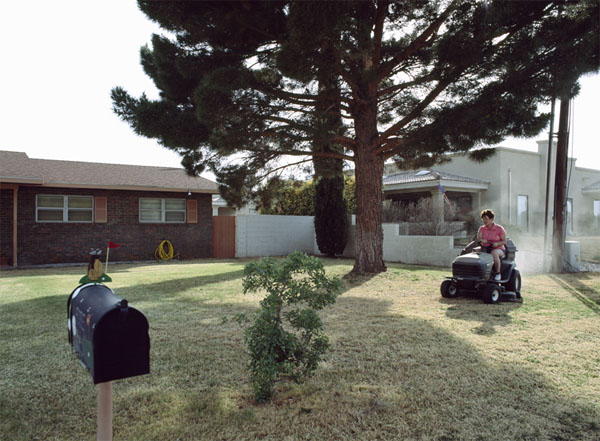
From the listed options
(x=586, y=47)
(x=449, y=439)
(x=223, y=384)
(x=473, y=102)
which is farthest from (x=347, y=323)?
(x=586, y=47)

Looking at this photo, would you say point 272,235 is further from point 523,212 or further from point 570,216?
point 570,216

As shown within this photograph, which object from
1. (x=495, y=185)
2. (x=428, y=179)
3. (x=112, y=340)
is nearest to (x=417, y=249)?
(x=428, y=179)

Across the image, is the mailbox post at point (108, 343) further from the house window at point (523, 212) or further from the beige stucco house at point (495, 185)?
the house window at point (523, 212)

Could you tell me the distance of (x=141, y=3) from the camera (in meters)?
8.55

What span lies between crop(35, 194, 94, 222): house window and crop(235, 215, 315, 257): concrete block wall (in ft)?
17.9

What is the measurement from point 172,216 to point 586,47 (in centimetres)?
1420

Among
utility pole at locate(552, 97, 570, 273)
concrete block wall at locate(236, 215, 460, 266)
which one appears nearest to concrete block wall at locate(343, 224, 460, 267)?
concrete block wall at locate(236, 215, 460, 266)

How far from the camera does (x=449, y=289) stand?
24.9 ft

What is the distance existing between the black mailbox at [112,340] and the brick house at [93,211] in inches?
540

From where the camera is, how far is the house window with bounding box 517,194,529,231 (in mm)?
20828

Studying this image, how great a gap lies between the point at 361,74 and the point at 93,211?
11.1 m

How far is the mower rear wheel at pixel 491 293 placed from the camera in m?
6.94

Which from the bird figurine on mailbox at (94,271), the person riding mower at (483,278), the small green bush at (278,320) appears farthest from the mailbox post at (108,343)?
the person riding mower at (483,278)

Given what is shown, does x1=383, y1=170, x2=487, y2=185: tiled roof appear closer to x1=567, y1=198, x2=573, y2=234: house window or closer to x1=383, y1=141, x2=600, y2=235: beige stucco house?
x1=383, y1=141, x2=600, y2=235: beige stucco house
